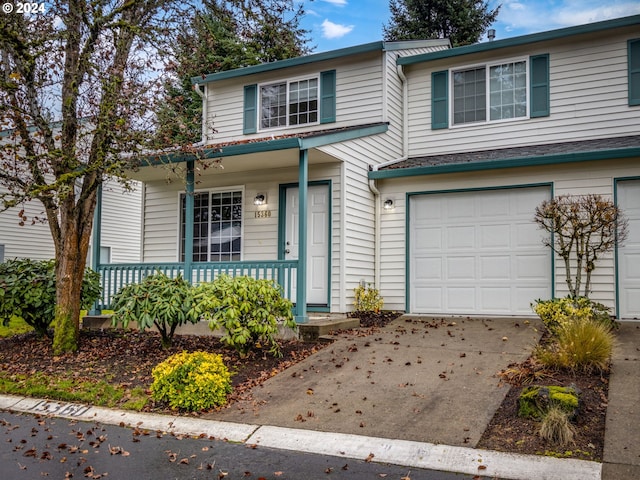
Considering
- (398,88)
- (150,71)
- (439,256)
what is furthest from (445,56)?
(150,71)

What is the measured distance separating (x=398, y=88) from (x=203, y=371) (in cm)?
834

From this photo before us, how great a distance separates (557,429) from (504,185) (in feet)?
20.7

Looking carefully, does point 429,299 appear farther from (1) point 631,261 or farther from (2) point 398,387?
(2) point 398,387

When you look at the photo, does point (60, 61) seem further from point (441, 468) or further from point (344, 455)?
point (441, 468)

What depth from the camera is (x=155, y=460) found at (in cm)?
461

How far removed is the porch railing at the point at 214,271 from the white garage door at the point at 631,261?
5.24 metres

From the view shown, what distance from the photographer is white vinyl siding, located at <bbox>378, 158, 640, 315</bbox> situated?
9.44 meters

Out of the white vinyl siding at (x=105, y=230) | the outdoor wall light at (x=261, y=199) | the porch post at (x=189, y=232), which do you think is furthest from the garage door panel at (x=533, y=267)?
the white vinyl siding at (x=105, y=230)

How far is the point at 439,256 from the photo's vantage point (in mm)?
10766

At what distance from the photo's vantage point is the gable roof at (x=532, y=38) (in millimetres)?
10641

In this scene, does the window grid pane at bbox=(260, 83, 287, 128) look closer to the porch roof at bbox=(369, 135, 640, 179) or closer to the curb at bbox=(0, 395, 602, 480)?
the porch roof at bbox=(369, 135, 640, 179)

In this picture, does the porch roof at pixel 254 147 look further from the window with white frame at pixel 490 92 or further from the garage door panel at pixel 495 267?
the garage door panel at pixel 495 267

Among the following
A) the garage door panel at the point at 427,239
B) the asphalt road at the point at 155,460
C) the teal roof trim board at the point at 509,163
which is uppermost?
the teal roof trim board at the point at 509,163

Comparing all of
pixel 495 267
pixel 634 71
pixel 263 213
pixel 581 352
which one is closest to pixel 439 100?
pixel 634 71
